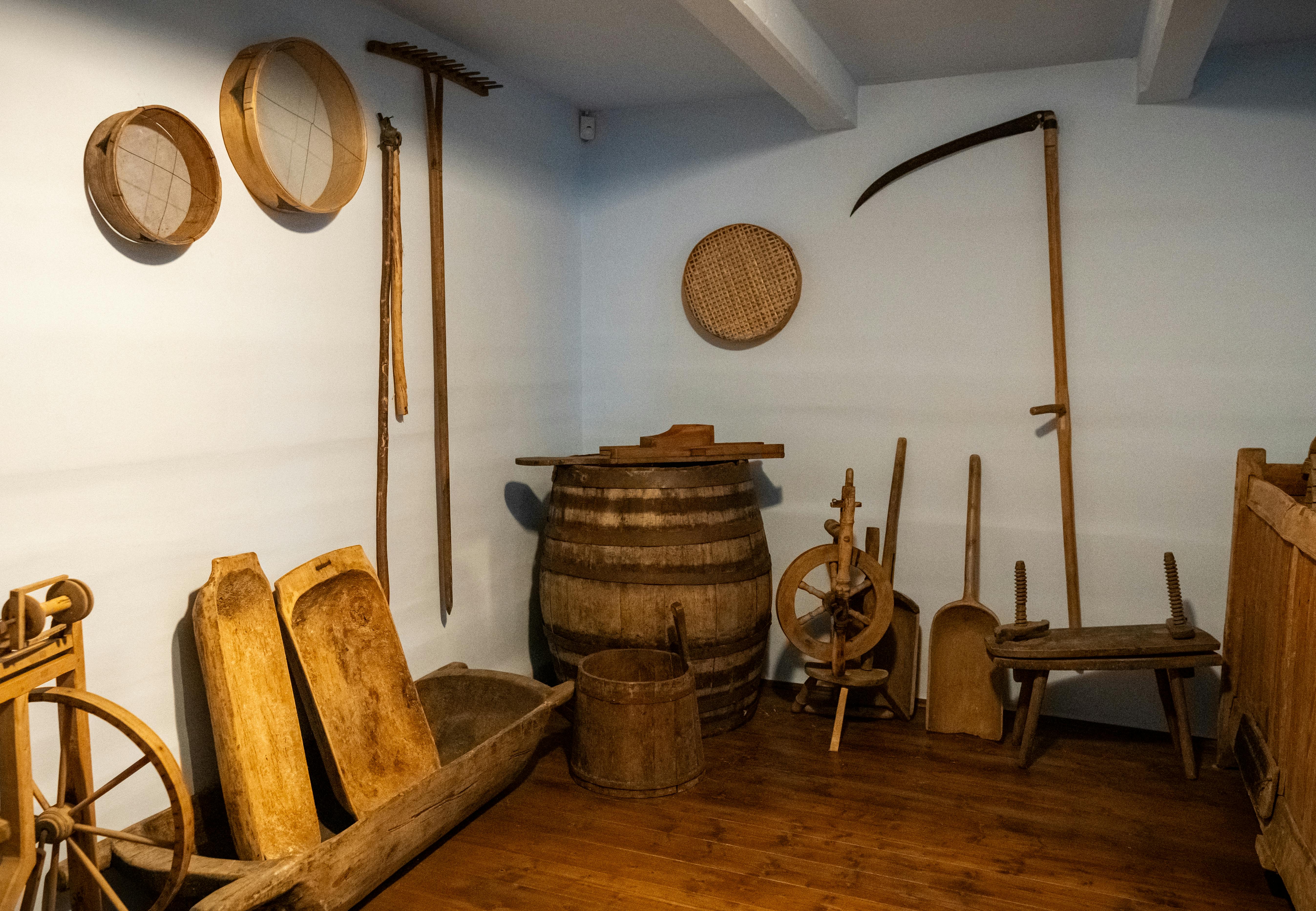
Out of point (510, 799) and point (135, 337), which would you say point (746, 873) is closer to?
point (510, 799)

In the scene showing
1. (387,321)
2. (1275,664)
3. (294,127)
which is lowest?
(1275,664)

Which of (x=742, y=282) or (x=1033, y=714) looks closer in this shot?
(x=1033, y=714)

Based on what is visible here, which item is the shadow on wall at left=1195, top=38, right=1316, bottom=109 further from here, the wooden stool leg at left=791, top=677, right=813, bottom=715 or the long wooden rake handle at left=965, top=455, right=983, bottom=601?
the wooden stool leg at left=791, top=677, right=813, bottom=715

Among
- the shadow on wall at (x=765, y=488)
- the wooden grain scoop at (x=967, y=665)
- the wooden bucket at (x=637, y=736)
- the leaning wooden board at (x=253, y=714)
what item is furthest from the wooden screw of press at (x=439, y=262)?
the wooden grain scoop at (x=967, y=665)

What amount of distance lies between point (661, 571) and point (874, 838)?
3.18ft

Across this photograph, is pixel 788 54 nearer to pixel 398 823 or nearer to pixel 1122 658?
pixel 1122 658

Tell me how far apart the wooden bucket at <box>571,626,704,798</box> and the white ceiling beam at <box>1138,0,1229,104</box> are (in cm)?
207

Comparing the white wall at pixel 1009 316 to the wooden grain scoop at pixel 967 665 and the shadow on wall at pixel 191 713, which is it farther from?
the shadow on wall at pixel 191 713

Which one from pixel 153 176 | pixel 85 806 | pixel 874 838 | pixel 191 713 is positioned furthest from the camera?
pixel 874 838

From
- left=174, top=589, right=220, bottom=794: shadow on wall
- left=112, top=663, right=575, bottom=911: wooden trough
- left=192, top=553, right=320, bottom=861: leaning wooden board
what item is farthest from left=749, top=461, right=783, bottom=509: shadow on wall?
left=174, top=589, right=220, bottom=794: shadow on wall

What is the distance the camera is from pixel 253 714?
2078 millimetres

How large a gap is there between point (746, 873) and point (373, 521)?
→ 137cm

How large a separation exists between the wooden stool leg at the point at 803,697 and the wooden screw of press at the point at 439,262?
1.26m

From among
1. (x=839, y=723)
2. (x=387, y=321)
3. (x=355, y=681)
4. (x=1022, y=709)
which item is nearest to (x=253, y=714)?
(x=355, y=681)
